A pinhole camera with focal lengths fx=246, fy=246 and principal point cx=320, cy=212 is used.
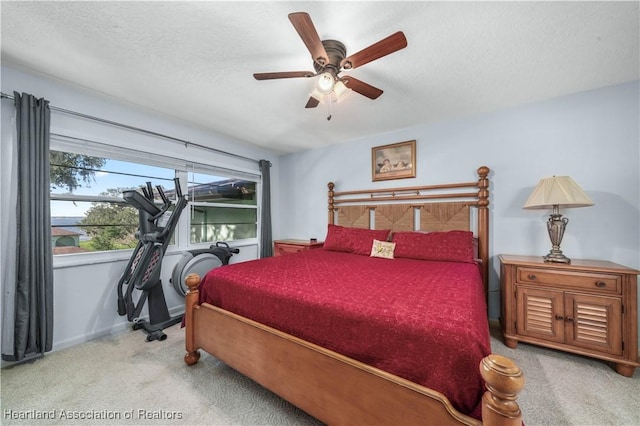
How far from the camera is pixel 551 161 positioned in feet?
8.03

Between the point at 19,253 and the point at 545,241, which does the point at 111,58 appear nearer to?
A: the point at 19,253

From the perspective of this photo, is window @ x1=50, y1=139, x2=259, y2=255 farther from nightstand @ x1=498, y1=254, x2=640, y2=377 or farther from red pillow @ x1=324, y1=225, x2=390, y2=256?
nightstand @ x1=498, y1=254, x2=640, y2=377

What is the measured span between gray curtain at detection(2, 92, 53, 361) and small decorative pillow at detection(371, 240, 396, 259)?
9.71 feet

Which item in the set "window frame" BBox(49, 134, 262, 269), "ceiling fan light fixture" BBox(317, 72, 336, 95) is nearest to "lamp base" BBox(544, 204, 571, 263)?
"ceiling fan light fixture" BBox(317, 72, 336, 95)

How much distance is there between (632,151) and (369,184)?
97.2 inches

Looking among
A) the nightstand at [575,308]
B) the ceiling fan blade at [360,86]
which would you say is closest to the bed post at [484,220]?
the nightstand at [575,308]

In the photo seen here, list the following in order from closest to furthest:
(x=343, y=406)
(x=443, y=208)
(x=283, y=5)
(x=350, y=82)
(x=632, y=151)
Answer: (x=343, y=406), (x=283, y=5), (x=350, y=82), (x=632, y=151), (x=443, y=208)

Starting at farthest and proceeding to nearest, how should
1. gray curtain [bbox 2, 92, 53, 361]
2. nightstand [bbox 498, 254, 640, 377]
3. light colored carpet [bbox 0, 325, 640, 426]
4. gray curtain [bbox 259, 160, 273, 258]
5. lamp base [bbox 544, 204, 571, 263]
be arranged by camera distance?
Answer: gray curtain [bbox 259, 160, 273, 258]
lamp base [bbox 544, 204, 571, 263]
gray curtain [bbox 2, 92, 53, 361]
nightstand [bbox 498, 254, 640, 377]
light colored carpet [bbox 0, 325, 640, 426]

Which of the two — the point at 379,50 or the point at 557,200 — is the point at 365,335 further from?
the point at 557,200

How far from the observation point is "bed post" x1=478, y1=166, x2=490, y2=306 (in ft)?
8.80

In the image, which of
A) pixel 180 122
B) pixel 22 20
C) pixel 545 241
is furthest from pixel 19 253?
pixel 545 241

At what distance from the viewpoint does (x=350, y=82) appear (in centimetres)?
178

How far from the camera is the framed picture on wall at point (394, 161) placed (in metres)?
3.22

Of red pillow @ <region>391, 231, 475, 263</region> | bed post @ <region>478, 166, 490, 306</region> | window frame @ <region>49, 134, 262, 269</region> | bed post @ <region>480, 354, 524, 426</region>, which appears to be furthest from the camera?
bed post @ <region>478, 166, 490, 306</region>
